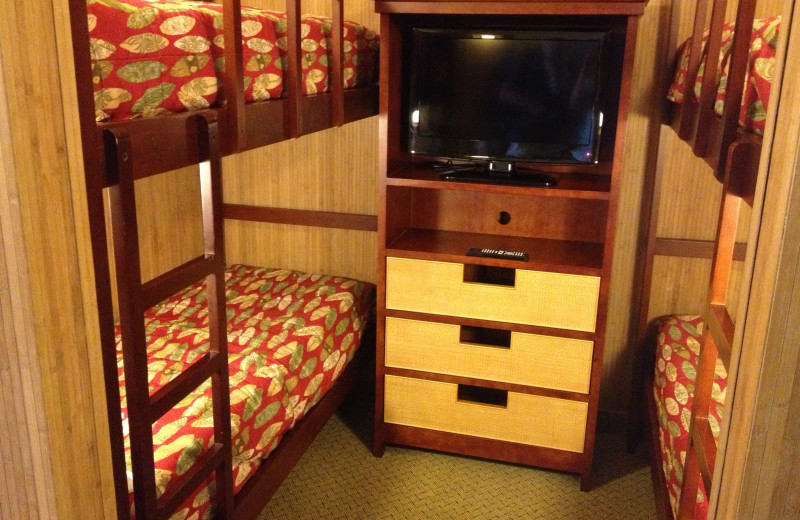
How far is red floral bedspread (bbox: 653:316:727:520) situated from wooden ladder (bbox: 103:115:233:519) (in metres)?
1.11

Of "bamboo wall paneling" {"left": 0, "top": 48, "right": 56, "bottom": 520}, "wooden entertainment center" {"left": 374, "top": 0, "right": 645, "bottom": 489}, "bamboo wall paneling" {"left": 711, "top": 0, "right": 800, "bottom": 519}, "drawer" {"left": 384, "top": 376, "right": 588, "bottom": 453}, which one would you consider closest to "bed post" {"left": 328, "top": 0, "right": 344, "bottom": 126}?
"wooden entertainment center" {"left": 374, "top": 0, "right": 645, "bottom": 489}

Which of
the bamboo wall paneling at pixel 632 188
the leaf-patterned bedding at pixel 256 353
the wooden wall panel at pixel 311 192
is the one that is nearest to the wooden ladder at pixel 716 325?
the leaf-patterned bedding at pixel 256 353

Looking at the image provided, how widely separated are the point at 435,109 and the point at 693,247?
1.13m

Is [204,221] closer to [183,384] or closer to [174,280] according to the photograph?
[174,280]

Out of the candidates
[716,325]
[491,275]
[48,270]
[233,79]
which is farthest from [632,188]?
[48,270]

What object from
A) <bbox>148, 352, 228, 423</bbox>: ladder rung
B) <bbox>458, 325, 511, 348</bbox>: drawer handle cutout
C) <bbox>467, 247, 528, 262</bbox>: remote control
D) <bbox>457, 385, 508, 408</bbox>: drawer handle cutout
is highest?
<bbox>467, 247, 528, 262</bbox>: remote control

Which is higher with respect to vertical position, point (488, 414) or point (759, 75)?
point (759, 75)

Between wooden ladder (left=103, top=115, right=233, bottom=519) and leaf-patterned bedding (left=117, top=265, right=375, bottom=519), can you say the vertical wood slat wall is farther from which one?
leaf-patterned bedding (left=117, top=265, right=375, bottom=519)

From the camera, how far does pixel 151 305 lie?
4.25ft

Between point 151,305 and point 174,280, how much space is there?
8 centimetres

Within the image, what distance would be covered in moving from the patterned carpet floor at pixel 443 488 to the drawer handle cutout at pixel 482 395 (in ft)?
0.74

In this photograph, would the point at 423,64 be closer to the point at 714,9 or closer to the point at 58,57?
the point at 714,9

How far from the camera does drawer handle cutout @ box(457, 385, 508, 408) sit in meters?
2.64

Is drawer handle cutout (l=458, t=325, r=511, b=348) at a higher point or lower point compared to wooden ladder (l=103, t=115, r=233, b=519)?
lower
